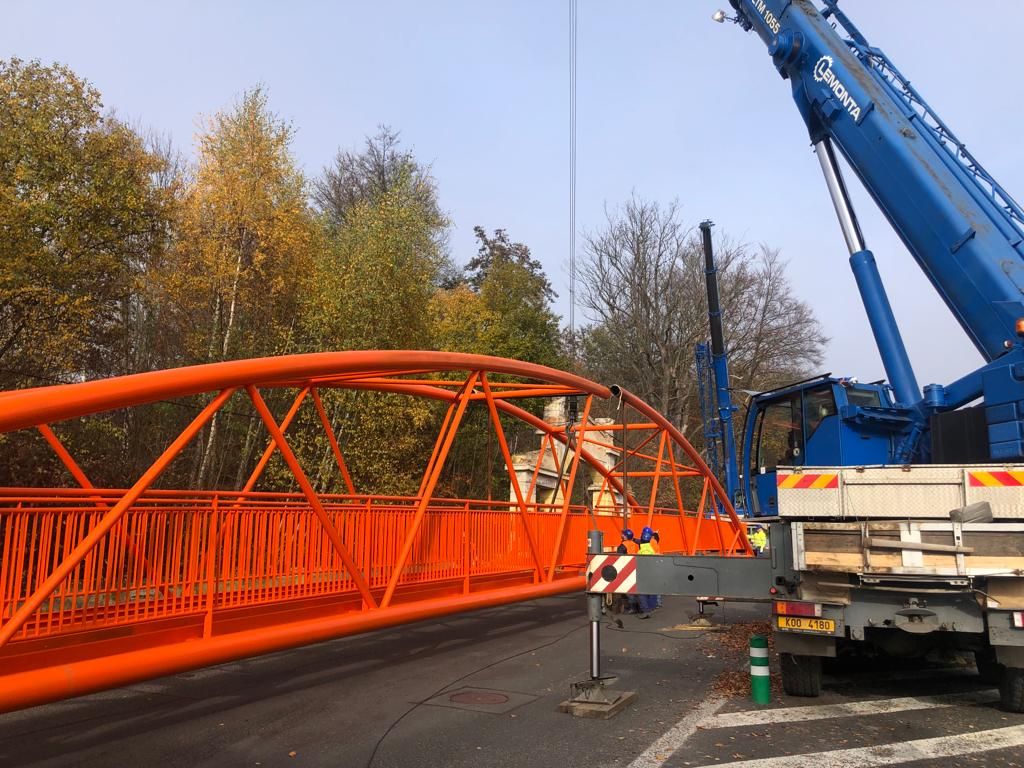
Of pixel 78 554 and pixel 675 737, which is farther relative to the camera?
pixel 675 737

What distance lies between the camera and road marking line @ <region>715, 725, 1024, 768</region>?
5148 millimetres

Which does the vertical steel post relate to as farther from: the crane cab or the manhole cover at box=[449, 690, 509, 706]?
the manhole cover at box=[449, 690, 509, 706]

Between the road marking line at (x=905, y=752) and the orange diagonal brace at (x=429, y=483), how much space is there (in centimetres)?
289

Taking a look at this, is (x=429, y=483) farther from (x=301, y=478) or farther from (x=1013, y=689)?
(x=1013, y=689)

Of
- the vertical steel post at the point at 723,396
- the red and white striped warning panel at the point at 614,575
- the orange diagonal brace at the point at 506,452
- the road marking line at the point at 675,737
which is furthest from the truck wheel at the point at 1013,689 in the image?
the vertical steel post at the point at 723,396

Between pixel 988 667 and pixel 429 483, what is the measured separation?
5.78 metres

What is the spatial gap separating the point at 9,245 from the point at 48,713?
916 centimetres

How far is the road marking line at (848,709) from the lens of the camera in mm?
6258

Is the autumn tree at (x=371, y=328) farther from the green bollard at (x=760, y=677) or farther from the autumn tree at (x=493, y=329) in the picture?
the green bollard at (x=760, y=677)

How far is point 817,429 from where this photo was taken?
472 inches

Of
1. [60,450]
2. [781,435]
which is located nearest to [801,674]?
[60,450]

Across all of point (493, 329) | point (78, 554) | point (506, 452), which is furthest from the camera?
point (493, 329)

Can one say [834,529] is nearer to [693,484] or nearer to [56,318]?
[56,318]

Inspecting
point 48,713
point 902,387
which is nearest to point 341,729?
point 48,713
